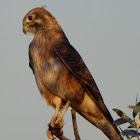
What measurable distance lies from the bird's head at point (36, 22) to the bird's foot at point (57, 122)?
5.78 feet

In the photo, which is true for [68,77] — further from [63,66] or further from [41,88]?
[41,88]

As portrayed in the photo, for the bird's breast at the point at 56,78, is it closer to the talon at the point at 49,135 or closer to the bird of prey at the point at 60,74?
the bird of prey at the point at 60,74

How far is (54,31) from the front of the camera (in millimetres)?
6418

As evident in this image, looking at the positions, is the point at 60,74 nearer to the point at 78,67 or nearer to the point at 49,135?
the point at 78,67

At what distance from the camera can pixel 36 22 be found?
649 cm

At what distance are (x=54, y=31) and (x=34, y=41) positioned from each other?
46 cm

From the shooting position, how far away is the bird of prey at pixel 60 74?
5.81m

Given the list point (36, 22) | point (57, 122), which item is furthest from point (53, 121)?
point (36, 22)

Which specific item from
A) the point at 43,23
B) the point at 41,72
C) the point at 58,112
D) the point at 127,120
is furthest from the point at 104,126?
the point at 127,120

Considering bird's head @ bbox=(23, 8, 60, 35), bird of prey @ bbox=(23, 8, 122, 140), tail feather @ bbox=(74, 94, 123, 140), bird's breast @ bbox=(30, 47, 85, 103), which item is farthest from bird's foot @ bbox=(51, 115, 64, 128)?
bird's head @ bbox=(23, 8, 60, 35)

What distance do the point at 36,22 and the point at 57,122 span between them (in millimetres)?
2107

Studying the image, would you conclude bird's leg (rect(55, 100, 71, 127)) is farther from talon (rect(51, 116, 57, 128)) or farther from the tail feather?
the tail feather

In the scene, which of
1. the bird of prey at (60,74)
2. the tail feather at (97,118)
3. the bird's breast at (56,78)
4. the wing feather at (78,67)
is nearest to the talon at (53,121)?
the bird of prey at (60,74)

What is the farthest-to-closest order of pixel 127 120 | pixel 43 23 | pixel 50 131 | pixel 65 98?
pixel 43 23, pixel 65 98, pixel 50 131, pixel 127 120
